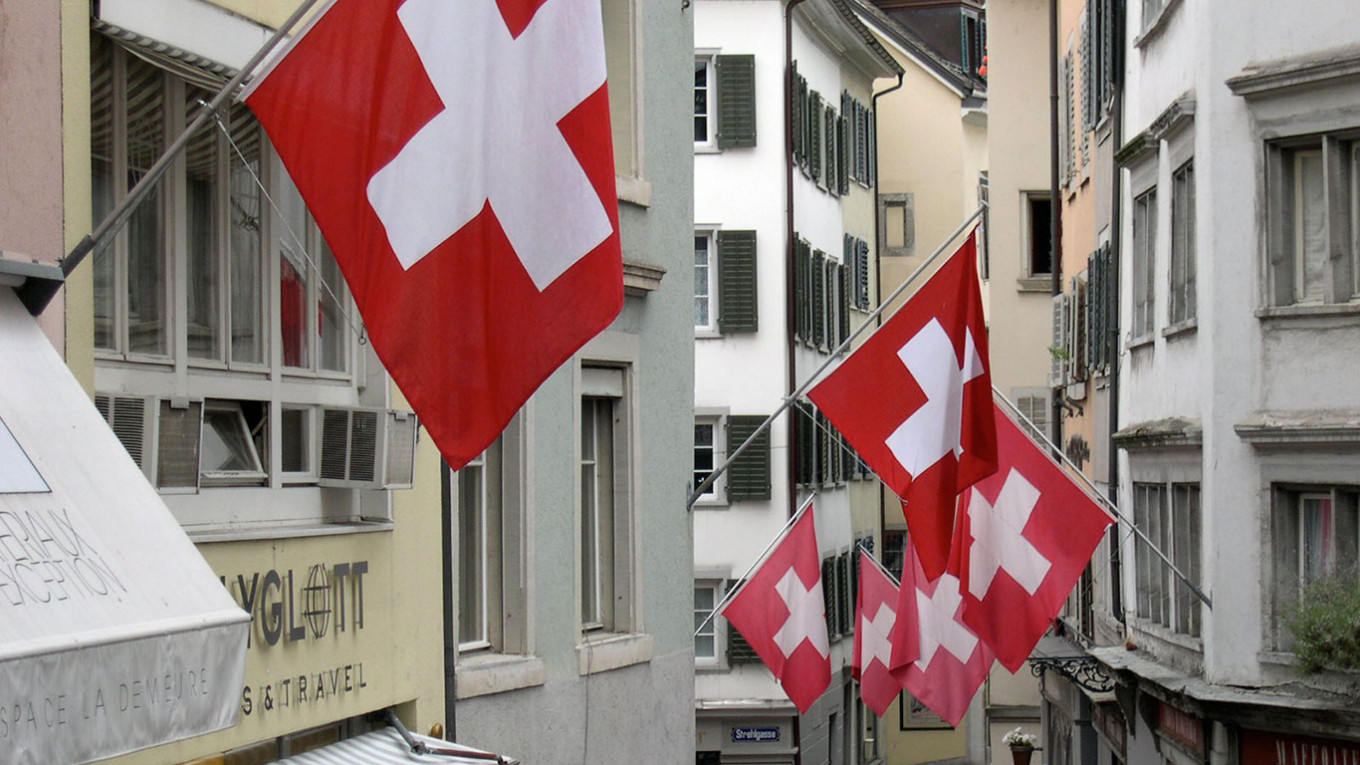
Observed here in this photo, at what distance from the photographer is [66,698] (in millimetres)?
5957

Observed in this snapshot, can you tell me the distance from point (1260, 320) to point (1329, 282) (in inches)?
31.8

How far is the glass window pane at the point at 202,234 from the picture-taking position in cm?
902

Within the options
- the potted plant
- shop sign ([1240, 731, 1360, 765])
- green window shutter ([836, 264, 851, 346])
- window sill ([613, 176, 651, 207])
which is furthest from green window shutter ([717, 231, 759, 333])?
window sill ([613, 176, 651, 207])

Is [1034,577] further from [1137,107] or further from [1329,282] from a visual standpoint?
[1137,107]

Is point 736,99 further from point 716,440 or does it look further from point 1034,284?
point 1034,284

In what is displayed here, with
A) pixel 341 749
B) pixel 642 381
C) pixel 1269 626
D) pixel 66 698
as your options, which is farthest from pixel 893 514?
pixel 66 698

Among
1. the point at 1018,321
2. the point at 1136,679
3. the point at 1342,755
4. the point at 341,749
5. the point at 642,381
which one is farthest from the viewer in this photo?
the point at 1018,321

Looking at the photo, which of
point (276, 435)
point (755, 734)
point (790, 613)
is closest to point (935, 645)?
point (790, 613)

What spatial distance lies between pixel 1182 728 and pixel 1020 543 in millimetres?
3389

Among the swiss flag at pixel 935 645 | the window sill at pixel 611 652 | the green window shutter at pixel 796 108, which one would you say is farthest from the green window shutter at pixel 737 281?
the window sill at pixel 611 652

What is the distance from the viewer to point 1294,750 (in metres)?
16.8

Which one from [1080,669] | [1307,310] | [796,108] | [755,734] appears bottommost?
[755,734]

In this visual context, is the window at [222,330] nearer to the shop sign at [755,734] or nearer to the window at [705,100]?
the shop sign at [755,734]

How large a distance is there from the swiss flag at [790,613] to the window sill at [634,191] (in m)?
3.80
